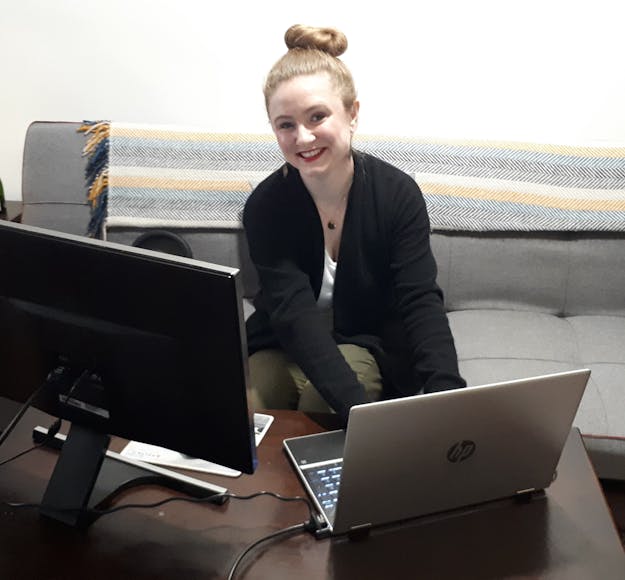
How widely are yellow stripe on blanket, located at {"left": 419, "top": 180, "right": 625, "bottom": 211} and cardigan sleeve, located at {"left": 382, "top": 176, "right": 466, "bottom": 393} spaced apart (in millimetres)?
375

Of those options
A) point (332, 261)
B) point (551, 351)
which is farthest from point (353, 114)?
point (551, 351)

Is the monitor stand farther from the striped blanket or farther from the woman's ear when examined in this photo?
→ the striped blanket

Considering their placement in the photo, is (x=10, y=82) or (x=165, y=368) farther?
(x=10, y=82)

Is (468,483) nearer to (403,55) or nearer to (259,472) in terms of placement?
(259,472)

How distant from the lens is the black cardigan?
4.61 ft

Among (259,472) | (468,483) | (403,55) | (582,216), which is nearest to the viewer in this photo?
(468,483)

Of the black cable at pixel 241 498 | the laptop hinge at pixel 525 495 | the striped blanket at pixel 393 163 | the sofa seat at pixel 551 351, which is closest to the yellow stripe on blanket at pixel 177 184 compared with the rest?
the striped blanket at pixel 393 163

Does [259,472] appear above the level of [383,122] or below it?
below

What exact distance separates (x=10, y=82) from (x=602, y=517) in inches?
85.7

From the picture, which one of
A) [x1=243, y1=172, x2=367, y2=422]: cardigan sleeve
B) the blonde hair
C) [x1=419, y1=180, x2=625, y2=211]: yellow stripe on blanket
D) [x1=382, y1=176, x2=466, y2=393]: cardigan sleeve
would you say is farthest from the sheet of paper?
[x1=419, y1=180, x2=625, y2=211]: yellow stripe on blanket

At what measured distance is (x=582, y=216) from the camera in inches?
75.7

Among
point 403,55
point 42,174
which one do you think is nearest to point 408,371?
point 403,55

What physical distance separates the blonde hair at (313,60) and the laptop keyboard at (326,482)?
32.1 inches

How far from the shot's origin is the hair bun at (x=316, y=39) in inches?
55.9
